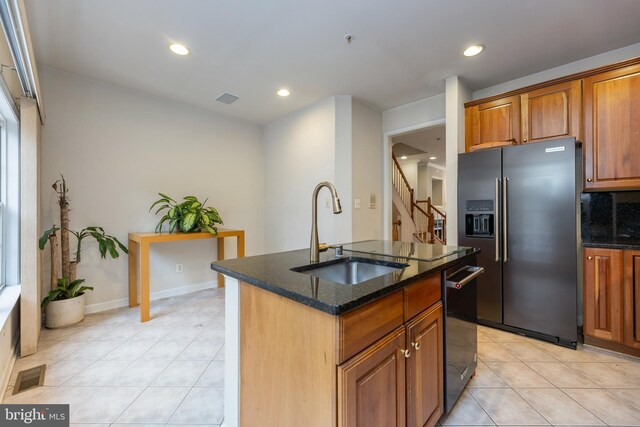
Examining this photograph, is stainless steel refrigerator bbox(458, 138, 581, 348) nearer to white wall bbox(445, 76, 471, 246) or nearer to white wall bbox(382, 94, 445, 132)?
white wall bbox(445, 76, 471, 246)

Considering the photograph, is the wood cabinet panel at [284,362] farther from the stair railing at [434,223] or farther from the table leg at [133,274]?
the stair railing at [434,223]

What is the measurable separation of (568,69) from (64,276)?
17.7 ft

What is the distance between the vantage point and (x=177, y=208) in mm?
3365

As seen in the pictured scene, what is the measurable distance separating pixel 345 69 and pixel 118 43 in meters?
2.09

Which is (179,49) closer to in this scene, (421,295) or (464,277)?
(421,295)

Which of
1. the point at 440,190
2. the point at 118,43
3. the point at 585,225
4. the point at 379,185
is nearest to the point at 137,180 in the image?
the point at 118,43

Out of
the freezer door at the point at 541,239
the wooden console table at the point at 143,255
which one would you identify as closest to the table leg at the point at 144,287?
the wooden console table at the point at 143,255

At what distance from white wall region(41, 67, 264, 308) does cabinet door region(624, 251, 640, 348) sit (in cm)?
432

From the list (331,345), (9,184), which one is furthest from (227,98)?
(331,345)

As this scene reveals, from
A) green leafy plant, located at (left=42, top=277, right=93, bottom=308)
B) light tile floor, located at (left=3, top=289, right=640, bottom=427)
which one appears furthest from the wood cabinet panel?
green leafy plant, located at (left=42, top=277, right=93, bottom=308)

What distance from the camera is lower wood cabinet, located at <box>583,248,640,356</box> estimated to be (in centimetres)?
211

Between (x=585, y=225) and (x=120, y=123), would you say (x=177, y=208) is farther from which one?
(x=585, y=225)

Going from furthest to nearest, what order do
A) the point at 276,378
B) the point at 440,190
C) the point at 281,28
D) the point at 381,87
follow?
the point at 440,190 → the point at 381,87 → the point at 281,28 → the point at 276,378

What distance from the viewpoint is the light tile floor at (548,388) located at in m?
1.54
